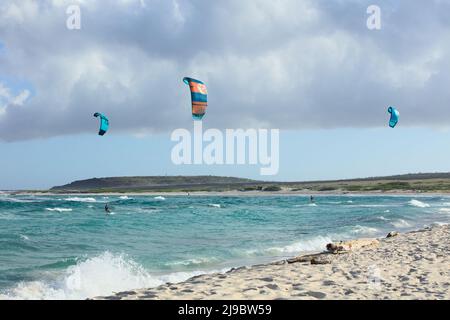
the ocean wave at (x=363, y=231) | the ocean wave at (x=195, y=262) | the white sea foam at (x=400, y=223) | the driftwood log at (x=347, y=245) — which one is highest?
the driftwood log at (x=347, y=245)

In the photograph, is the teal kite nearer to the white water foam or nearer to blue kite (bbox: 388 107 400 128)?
the white water foam

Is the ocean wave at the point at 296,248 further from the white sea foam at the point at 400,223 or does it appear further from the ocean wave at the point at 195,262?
the white sea foam at the point at 400,223

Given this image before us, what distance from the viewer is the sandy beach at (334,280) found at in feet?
27.1

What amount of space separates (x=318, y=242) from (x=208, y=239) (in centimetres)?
445

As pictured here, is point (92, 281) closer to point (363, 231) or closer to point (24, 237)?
point (24, 237)

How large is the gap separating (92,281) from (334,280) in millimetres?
5422

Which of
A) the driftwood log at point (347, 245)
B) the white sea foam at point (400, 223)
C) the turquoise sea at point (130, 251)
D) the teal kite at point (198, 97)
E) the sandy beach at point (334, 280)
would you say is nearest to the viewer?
the sandy beach at point (334, 280)

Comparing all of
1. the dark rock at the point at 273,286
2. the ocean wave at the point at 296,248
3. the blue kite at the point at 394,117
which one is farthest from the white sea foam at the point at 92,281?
the blue kite at the point at 394,117

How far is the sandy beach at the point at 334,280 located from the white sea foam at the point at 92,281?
1503 millimetres

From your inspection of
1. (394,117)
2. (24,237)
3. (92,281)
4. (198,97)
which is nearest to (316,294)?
(92,281)

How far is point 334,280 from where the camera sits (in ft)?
31.1

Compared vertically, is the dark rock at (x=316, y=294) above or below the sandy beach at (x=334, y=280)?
above
